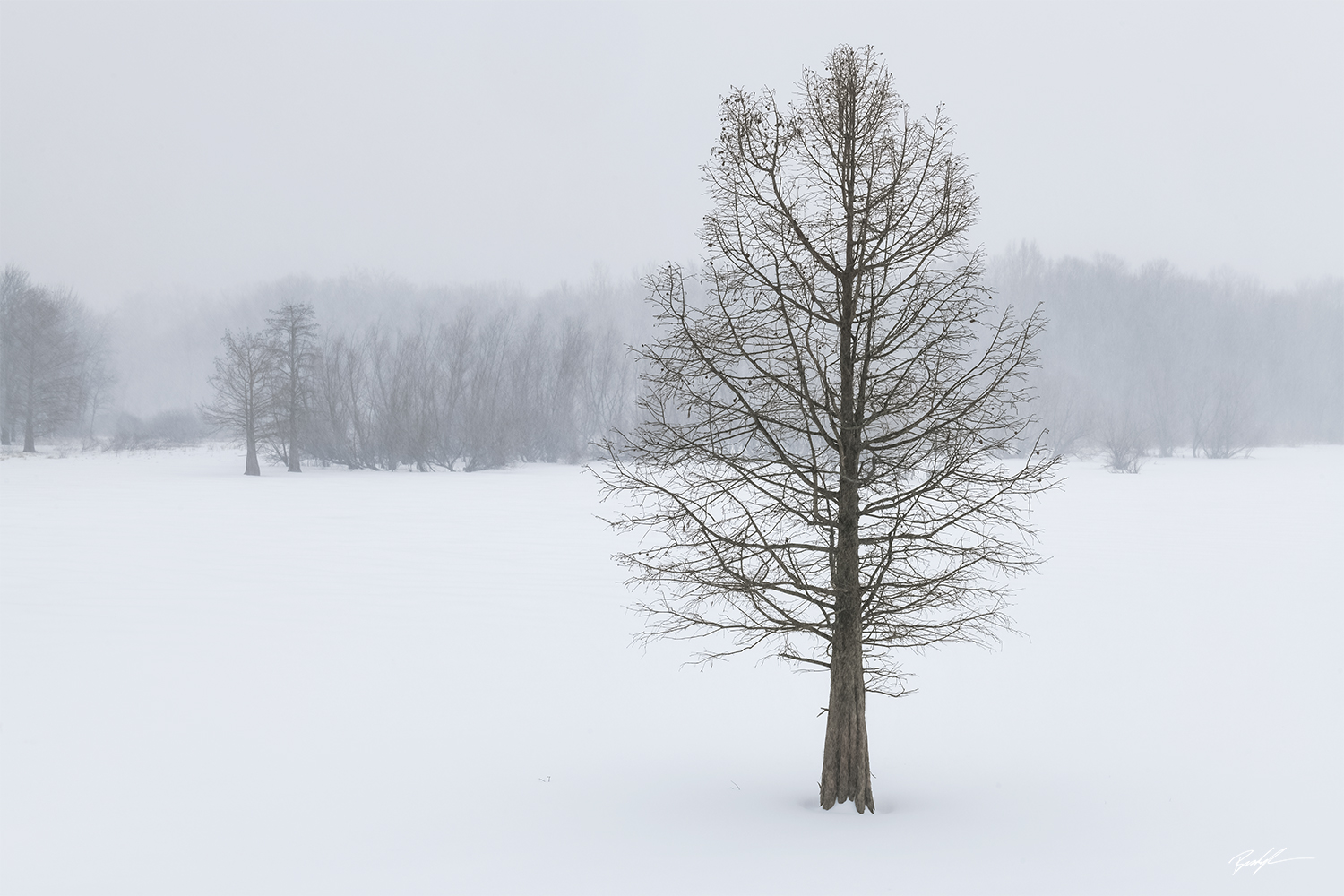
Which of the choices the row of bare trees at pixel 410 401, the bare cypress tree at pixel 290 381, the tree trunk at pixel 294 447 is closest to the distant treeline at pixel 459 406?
the row of bare trees at pixel 410 401

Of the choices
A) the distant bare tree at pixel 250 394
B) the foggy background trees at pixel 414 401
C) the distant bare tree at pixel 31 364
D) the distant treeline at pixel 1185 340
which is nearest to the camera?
the distant bare tree at pixel 250 394

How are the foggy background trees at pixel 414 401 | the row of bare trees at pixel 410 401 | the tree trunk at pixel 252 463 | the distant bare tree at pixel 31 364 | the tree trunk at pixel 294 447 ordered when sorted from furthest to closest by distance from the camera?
the distant bare tree at pixel 31 364 < the tree trunk at pixel 294 447 < the foggy background trees at pixel 414 401 < the row of bare trees at pixel 410 401 < the tree trunk at pixel 252 463

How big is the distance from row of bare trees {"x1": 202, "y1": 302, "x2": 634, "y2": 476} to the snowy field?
83.8ft

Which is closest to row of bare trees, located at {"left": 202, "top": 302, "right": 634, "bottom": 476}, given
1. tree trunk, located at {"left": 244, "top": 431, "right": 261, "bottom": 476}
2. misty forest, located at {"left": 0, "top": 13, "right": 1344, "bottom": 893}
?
tree trunk, located at {"left": 244, "top": 431, "right": 261, "bottom": 476}

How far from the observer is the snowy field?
7.32m

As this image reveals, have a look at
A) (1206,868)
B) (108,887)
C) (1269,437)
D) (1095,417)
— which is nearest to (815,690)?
(1206,868)

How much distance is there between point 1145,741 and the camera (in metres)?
10.2

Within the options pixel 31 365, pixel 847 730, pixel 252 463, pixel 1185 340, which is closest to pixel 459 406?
pixel 252 463

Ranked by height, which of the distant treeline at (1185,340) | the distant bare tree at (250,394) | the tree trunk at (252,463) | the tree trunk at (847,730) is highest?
the distant treeline at (1185,340)

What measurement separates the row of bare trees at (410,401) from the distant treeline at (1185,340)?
136 feet

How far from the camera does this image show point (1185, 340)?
90500 mm

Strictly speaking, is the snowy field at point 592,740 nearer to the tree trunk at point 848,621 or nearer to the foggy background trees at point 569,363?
the tree trunk at point 848,621
